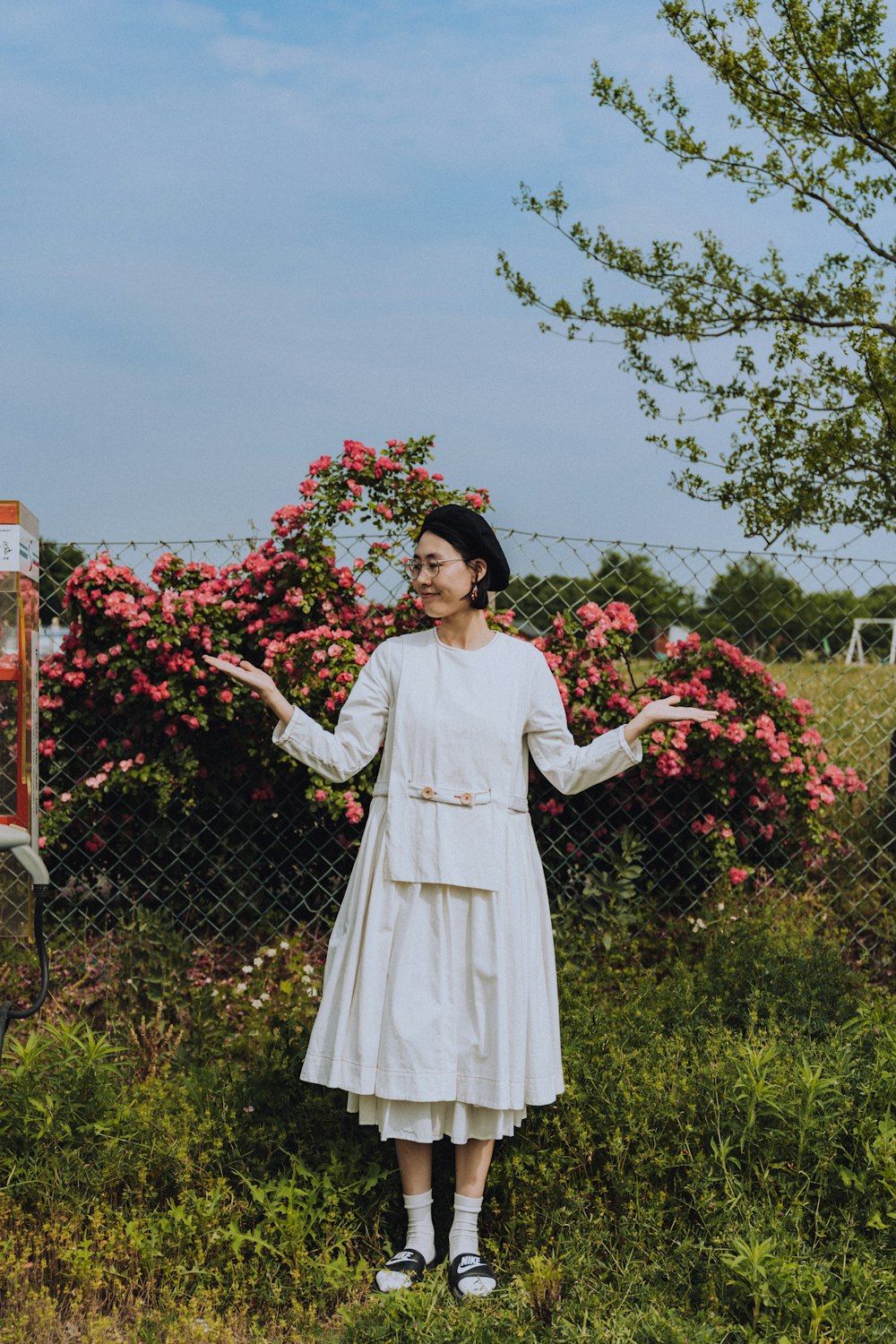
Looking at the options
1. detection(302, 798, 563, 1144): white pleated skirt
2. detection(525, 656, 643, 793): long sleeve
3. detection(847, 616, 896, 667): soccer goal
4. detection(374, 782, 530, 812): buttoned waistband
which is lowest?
detection(302, 798, 563, 1144): white pleated skirt

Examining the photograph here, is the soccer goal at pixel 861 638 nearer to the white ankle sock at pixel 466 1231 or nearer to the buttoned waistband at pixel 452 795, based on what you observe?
the buttoned waistband at pixel 452 795

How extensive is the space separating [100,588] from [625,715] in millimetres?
1990

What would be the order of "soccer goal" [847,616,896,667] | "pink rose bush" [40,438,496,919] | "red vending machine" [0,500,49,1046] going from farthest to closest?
"soccer goal" [847,616,896,667] → "pink rose bush" [40,438,496,919] → "red vending machine" [0,500,49,1046]

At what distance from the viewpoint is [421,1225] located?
8.83 feet

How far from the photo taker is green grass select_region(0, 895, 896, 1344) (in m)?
2.46

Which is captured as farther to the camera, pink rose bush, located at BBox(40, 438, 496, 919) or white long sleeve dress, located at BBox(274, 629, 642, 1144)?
pink rose bush, located at BBox(40, 438, 496, 919)

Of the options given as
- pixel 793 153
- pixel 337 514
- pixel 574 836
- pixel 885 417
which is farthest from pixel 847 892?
pixel 793 153

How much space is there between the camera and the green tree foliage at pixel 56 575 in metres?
4.39

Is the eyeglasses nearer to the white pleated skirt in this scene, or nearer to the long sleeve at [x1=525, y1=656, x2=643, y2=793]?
the long sleeve at [x1=525, y1=656, x2=643, y2=793]

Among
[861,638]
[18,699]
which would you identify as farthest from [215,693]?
[861,638]

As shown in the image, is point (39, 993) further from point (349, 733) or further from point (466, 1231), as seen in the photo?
point (466, 1231)

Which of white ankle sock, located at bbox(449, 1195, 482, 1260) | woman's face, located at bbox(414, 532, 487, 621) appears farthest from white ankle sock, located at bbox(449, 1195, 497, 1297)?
woman's face, located at bbox(414, 532, 487, 621)

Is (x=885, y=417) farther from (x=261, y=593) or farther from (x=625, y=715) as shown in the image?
(x=261, y=593)

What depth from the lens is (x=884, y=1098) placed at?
2902 millimetres
